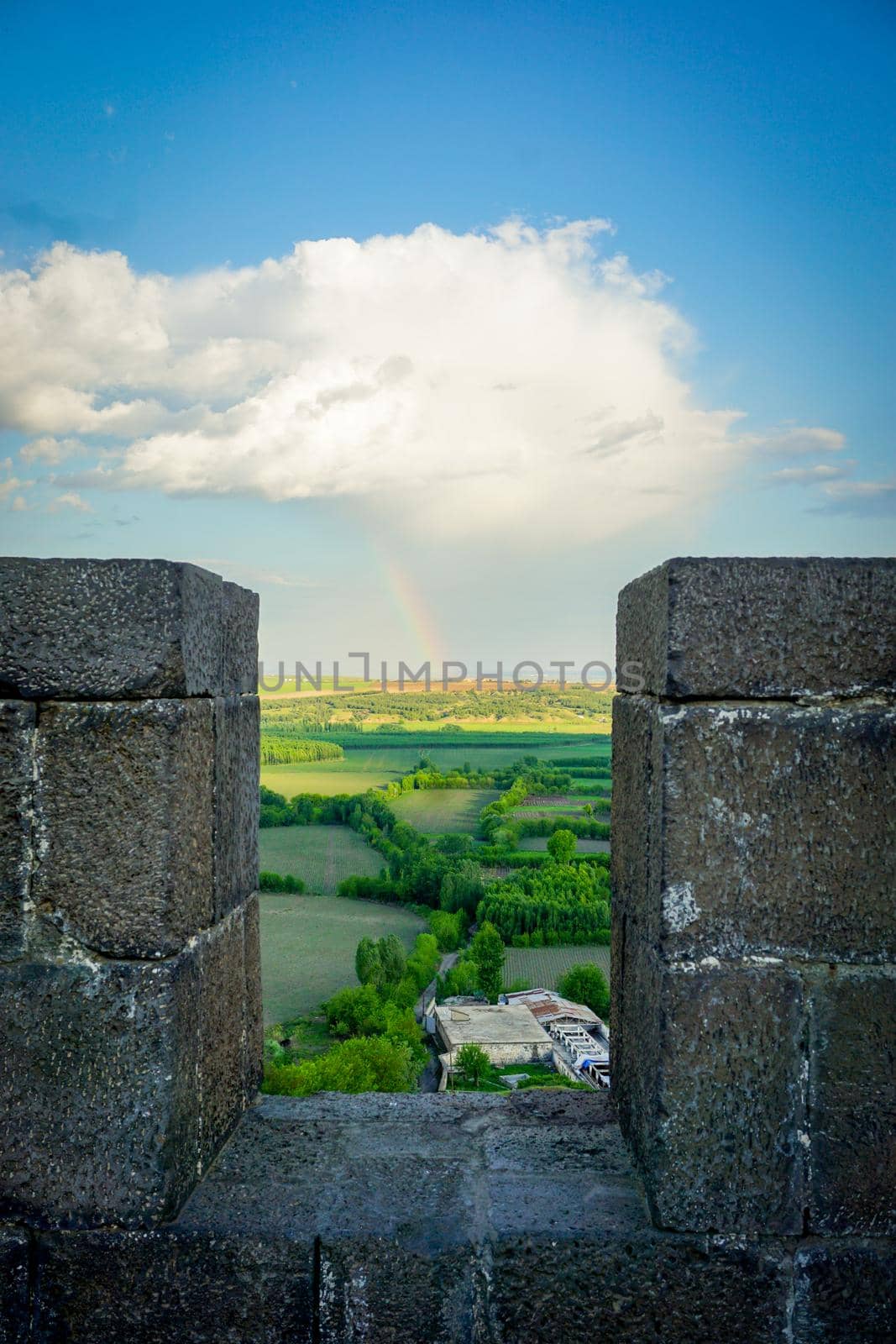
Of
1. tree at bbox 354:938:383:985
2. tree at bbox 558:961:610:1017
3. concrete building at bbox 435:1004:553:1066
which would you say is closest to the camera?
concrete building at bbox 435:1004:553:1066

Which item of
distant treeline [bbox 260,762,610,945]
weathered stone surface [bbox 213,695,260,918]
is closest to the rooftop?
distant treeline [bbox 260,762,610,945]

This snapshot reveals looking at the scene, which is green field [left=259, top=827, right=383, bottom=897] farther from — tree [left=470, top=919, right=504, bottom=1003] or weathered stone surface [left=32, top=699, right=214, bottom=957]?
weathered stone surface [left=32, top=699, right=214, bottom=957]

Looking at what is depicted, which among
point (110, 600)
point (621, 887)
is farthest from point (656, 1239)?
point (110, 600)

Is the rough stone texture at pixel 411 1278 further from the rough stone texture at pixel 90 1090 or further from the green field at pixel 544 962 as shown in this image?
the green field at pixel 544 962

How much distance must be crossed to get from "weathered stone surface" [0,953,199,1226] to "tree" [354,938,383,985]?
3997 centimetres

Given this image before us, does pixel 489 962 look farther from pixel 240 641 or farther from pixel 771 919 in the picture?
pixel 771 919

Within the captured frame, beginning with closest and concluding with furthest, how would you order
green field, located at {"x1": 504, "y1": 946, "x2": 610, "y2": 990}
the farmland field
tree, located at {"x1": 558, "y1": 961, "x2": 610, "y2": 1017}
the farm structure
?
the farm structure, tree, located at {"x1": 558, "y1": 961, "x2": 610, "y2": 1017}, green field, located at {"x1": 504, "y1": 946, "x2": 610, "y2": 990}, the farmland field

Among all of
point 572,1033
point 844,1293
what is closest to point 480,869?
point 572,1033

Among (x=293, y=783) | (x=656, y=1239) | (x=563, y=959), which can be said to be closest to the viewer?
(x=656, y=1239)

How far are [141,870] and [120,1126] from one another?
643 millimetres

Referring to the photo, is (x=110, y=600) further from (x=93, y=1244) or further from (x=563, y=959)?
(x=563, y=959)

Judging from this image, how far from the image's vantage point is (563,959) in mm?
50625

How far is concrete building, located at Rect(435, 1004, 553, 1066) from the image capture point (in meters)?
31.4

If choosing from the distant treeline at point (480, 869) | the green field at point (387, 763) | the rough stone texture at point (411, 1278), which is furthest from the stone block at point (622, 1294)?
the green field at point (387, 763)
